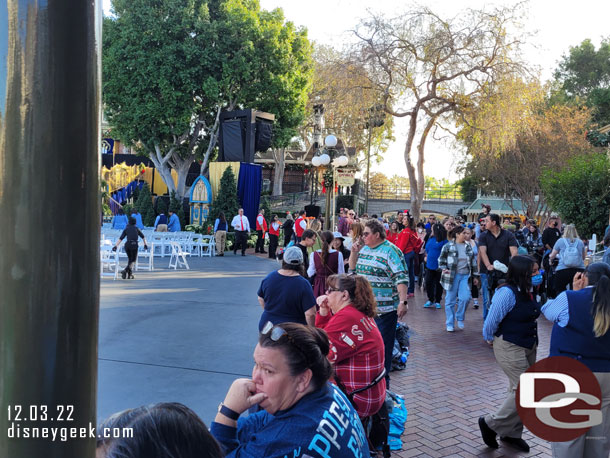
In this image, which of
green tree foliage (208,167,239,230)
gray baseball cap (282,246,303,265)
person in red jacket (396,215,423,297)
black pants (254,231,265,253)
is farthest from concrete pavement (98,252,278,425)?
green tree foliage (208,167,239,230)

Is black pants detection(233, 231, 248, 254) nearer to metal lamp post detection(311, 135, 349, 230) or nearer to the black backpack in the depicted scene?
metal lamp post detection(311, 135, 349, 230)

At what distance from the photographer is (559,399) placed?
4.13 m

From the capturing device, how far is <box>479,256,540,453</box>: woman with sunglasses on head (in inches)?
179

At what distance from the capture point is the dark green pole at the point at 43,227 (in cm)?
92

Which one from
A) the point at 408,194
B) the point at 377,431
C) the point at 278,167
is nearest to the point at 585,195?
the point at 377,431

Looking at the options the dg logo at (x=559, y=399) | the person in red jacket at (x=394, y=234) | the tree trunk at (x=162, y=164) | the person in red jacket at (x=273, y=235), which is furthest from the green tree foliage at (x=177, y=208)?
the dg logo at (x=559, y=399)

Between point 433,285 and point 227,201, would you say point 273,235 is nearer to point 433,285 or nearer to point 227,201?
point 227,201

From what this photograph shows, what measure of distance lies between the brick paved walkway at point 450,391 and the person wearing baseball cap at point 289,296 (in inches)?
54.8

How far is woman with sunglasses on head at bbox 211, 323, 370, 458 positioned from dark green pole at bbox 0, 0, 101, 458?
1.19 m

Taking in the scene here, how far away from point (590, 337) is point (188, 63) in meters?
26.7

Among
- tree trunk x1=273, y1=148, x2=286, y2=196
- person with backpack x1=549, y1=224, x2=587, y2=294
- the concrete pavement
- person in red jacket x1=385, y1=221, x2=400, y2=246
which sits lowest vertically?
the concrete pavement

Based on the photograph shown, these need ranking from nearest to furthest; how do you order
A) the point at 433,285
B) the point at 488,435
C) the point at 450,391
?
the point at 488,435 → the point at 450,391 → the point at 433,285

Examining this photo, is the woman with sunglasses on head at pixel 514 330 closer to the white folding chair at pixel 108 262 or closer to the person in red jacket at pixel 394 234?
the person in red jacket at pixel 394 234

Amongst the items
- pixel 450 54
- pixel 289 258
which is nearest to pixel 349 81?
pixel 450 54
